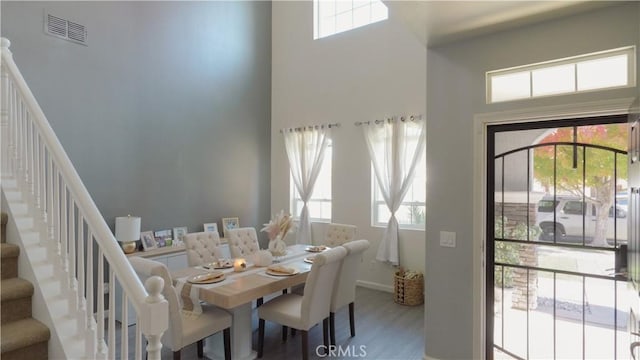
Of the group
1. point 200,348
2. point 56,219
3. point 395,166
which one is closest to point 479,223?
point 395,166

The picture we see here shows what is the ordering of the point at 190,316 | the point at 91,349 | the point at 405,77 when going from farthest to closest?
the point at 405,77 → the point at 190,316 → the point at 91,349

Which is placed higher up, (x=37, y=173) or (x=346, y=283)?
(x=37, y=173)

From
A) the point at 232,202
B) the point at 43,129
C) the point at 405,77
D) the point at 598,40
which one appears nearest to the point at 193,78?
the point at 232,202

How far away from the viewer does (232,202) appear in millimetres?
5910

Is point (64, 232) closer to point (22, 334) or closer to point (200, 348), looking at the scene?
point (22, 334)

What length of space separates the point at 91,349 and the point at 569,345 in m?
3.07

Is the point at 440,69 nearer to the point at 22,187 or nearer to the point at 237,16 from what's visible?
the point at 22,187

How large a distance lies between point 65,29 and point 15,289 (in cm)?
321

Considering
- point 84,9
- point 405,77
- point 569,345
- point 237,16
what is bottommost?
point 569,345

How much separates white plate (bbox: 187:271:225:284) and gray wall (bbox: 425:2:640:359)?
1790mm

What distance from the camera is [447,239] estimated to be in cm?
292

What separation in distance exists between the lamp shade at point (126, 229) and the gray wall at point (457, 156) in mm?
3289

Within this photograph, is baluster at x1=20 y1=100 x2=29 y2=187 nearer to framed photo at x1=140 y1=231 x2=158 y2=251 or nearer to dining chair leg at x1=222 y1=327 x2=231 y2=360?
dining chair leg at x1=222 y1=327 x2=231 y2=360

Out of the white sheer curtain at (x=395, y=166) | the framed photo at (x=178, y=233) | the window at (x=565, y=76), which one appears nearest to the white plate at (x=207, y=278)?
the framed photo at (x=178, y=233)
